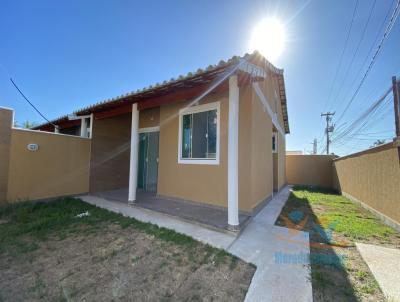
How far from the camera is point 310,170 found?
14.0 meters

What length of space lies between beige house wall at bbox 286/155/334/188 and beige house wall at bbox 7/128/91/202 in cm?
1346

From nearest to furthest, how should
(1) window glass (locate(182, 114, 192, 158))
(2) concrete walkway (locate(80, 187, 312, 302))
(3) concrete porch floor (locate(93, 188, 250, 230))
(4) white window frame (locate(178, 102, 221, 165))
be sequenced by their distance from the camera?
(2) concrete walkway (locate(80, 187, 312, 302))
(3) concrete porch floor (locate(93, 188, 250, 230))
(4) white window frame (locate(178, 102, 221, 165))
(1) window glass (locate(182, 114, 192, 158))

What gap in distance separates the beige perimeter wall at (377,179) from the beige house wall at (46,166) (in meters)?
9.62

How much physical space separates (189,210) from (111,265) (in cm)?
255

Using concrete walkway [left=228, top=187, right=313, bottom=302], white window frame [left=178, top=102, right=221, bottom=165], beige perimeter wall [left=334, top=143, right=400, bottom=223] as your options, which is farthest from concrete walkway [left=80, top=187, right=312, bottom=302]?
beige perimeter wall [left=334, top=143, right=400, bottom=223]

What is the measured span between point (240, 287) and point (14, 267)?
10.4 feet

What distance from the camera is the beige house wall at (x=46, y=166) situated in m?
5.83

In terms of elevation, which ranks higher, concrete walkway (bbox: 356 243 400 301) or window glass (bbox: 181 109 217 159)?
window glass (bbox: 181 109 217 159)

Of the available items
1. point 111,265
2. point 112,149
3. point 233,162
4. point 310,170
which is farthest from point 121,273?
point 310,170

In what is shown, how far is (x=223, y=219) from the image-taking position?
4465mm

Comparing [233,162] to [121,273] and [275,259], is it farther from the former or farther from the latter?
[121,273]

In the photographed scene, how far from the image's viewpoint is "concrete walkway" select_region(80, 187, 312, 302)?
93.8 inches

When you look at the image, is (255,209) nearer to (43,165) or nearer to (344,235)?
(344,235)

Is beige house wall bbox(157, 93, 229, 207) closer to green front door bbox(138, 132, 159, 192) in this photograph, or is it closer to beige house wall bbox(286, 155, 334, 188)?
green front door bbox(138, 132, 159, 192)
